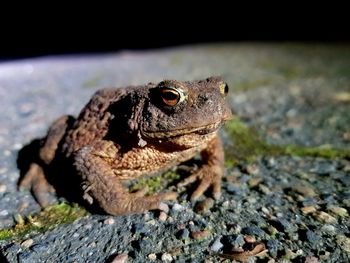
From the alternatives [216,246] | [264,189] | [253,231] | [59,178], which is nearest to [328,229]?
[253,231]

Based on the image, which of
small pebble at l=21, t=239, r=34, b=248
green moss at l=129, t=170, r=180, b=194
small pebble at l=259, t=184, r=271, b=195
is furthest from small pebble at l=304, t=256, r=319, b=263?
small pebble at l=21, t=239, r=34, b=248

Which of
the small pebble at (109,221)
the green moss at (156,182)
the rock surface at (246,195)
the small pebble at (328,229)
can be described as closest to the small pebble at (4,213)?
the rock surface at (246,195)

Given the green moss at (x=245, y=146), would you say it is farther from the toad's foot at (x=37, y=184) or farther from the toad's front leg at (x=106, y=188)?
the toad's foot at (x=37, y=184)

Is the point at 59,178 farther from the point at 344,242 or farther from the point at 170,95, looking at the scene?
the point at 344,242

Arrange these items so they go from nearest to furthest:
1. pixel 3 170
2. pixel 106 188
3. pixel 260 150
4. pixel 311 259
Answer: pixel 311 259
pixel 106 188
pixel 3 170
pixel 260 150

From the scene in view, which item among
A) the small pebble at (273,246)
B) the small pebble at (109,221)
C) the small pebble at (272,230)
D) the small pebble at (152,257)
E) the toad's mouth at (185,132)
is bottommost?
the small pebble at (152,257)

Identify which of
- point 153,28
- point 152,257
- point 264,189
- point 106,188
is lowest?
point 152,257
